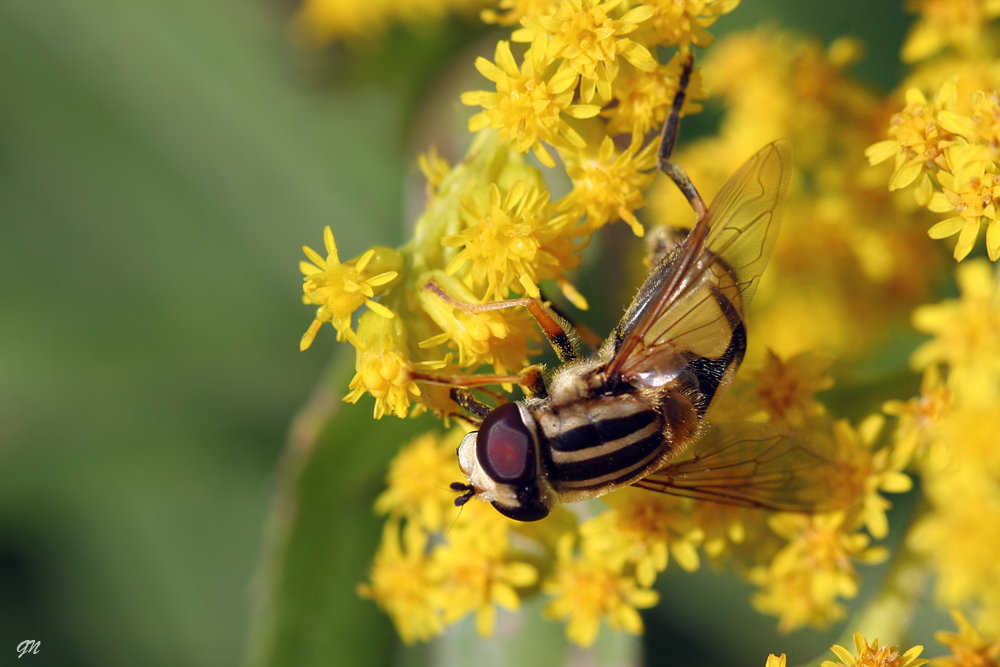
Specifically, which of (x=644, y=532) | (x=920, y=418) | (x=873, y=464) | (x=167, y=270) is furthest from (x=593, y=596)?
(x=167, y=270)

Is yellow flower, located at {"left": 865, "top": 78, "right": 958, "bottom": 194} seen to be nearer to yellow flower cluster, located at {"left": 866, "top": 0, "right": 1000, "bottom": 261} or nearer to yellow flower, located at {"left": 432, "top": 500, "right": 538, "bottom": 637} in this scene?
yellow flower cluster, located at {"left": 866, "top": 0, "right": 1000, "bottom": 261}

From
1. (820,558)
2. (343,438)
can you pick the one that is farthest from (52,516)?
(820,558)

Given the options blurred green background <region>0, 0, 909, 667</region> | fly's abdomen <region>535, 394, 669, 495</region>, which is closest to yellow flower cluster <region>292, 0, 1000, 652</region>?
fly's abdomen <region>535, 394, 669, 495</region>

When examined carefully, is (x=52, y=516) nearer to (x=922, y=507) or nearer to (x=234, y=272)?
(x=234, y=272)
